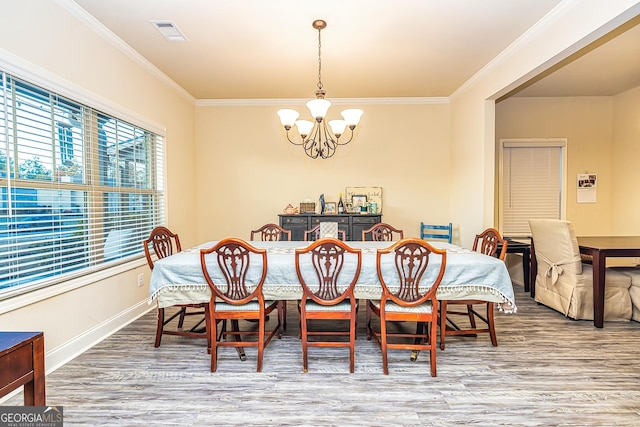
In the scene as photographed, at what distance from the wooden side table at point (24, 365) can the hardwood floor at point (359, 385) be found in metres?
0.70

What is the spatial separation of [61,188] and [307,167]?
3240mm

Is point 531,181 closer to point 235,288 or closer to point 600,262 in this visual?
point 600,262

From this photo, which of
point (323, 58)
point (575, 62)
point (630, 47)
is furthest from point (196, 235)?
point (630, 47)

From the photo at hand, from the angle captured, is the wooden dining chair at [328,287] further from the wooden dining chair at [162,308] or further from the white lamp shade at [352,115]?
the white lamp shade at [352,115]

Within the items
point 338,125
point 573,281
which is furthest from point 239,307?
point 573,281

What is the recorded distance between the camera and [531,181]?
5176 millimetres

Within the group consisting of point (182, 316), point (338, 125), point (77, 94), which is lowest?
point (182, 316)

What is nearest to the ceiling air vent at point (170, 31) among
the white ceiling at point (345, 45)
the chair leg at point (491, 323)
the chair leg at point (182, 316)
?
the white ceiling at point (345, 45)

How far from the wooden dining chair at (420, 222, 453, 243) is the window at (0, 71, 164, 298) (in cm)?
378

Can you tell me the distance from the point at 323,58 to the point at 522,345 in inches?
132

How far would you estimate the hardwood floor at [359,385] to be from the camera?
188 cm

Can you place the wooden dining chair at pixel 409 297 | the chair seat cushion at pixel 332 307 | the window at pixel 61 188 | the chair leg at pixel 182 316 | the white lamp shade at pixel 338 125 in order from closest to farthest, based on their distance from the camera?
the window at pixel 61 188
the wooden dining chair at pixel 409 297
the chair seat cushion at pixel 332 307
the chair leg at pixel 182 316
the white lamp shade at pixel 338 125

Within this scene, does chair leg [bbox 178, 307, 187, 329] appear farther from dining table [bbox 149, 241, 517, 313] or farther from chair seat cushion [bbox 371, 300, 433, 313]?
chair seat cushion [bbox 371, 300, 433, 313]

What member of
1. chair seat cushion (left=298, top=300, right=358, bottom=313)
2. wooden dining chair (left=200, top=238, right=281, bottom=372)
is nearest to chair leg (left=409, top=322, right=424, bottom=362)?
chair seat cushion (left=298, top=300, right=358, bottom=313)
